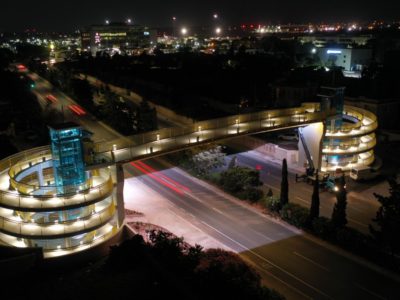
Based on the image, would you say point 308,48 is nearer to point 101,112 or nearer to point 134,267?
point 101,112

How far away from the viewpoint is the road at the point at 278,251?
21.3 metres

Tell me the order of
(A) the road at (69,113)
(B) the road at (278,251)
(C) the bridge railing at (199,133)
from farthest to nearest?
1. (A) the road at (69,113)
2. (C) the bridge railing at (199,133)
3. (B) the road at (278,251)

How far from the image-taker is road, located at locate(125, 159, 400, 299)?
21266mm

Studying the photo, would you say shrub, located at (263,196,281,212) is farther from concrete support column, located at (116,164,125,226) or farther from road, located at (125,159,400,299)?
concrete support column, located at (116,164,125,226)

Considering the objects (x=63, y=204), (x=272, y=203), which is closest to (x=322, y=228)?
(x=272, y=203)

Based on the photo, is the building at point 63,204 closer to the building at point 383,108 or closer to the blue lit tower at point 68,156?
the blue lit tower at point 68,156

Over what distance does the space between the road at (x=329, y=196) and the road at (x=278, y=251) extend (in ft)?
13.9

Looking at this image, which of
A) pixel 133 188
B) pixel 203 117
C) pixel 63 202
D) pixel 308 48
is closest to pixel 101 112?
pixel 203 117

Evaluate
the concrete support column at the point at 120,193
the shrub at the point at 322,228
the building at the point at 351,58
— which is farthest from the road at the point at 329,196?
the building at the point at 351,58

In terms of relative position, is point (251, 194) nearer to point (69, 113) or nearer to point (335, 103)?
point (335, 103)

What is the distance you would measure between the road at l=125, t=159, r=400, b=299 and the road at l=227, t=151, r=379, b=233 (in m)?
4.24

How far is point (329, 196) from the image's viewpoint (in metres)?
32.5

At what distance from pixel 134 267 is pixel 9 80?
67.0 metres

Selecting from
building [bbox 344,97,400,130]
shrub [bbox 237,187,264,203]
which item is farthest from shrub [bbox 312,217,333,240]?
building [bbox 344,97,400,130]
